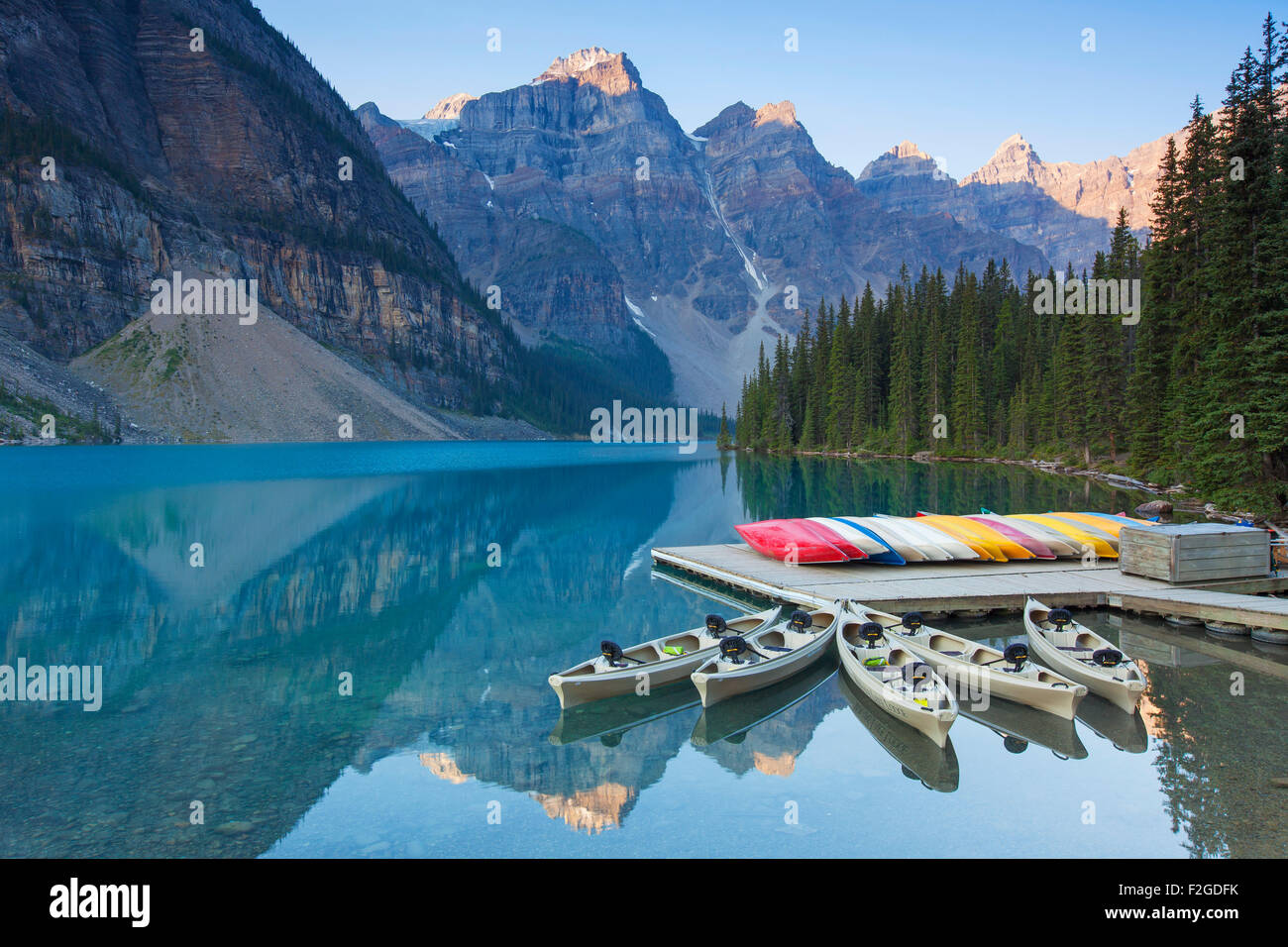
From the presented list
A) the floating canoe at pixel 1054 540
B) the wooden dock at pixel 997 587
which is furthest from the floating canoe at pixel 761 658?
the floating canoe at pixel 1054 540

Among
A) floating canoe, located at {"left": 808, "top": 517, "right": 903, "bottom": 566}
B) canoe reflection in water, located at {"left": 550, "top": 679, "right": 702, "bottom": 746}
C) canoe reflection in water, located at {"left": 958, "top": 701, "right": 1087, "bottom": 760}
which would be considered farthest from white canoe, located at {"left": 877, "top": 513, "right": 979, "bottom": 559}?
canoe reflection in water, located at {"left": 550, "top": 679, "right": 702, "bottom": 746}

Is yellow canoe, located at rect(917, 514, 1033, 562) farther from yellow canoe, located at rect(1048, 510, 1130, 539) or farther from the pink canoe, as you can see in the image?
the pink canoe

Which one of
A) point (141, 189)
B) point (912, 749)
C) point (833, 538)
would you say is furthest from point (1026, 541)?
point (141, 189)

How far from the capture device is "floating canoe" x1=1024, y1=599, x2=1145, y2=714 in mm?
15078

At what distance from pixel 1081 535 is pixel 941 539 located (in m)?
5.37

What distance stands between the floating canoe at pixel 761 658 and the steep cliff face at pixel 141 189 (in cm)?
14526

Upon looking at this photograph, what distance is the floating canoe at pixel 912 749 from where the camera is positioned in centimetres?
1250

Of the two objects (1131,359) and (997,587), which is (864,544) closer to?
(997,587)

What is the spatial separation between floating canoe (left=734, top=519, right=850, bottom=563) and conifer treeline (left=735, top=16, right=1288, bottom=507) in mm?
17796

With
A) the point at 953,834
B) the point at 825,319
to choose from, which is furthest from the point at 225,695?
the point at 825,319

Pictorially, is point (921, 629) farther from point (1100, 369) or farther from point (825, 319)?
point (825, 319)

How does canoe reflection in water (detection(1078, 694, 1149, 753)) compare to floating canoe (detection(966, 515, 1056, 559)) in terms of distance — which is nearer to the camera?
canoe reflection in water (detection(1078, 694, 1149, 753))
